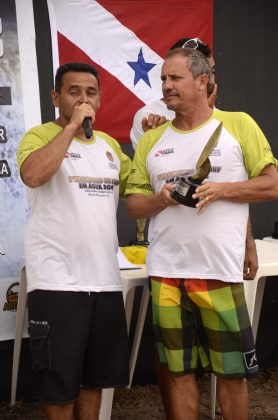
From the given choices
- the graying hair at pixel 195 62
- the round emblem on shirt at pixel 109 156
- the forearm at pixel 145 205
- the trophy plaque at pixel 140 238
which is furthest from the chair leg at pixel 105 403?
the graying hair at pixel 195 62

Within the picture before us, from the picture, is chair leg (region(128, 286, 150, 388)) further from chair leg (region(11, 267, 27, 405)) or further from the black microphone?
the black microphone

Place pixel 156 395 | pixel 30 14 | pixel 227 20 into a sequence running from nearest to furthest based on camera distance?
1. pixel 30 14
2. pixel 156 395
3. pixel 227 20

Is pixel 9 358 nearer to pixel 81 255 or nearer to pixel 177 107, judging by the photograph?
pixel 81 255

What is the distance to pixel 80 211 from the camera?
2240 millimetres

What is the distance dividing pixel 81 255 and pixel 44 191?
10.8 inches

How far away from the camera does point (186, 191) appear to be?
82.0 inches

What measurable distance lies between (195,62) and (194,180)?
508 mm

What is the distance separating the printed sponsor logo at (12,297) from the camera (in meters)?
3.40

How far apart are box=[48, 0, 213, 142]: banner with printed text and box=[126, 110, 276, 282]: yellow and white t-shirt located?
4.60ft

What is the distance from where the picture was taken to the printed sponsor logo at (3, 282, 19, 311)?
340cm

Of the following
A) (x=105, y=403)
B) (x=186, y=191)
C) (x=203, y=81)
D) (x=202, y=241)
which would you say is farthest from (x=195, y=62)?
(x=105, y=403)

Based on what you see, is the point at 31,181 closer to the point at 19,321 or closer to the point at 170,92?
the point at 170,92

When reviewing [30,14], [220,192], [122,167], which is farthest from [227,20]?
[220,192]

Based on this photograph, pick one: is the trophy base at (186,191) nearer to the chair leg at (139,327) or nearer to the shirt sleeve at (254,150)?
the shirt sleeve at (254,150)
